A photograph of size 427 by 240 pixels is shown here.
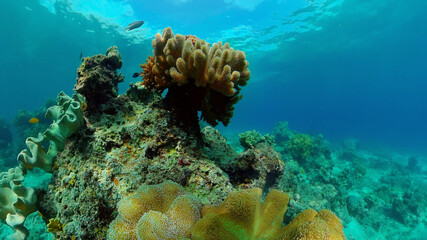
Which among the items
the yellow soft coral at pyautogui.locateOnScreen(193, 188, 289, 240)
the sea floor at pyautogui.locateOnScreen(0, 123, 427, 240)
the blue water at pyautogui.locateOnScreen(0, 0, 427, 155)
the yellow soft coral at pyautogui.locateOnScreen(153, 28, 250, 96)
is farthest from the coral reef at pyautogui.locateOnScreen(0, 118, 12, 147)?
the yellow soft coral at pyautogui.locateOnScreen(193, 188, 289, 240)

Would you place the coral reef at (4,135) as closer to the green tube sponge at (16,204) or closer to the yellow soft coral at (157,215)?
the green tube sponge at (16,204)

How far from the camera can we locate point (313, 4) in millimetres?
21562

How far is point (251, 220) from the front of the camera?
1.63 m

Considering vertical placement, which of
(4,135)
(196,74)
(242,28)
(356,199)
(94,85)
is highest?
(242,28)

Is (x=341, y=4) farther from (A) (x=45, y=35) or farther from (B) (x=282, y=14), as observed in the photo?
Answer: (A) (x=45, y=35)

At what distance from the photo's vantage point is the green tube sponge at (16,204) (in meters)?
2.66

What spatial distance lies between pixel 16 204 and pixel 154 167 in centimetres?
193

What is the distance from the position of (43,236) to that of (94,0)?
2248cm

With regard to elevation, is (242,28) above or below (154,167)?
above

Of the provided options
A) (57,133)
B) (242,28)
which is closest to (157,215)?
(57,133)

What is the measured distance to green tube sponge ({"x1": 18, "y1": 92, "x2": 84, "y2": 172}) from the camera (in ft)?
9.17

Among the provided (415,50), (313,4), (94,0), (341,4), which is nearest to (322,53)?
(341,4)

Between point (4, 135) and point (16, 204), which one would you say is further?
point (4, 135)

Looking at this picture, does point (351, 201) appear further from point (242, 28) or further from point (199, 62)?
point (242, 28)
